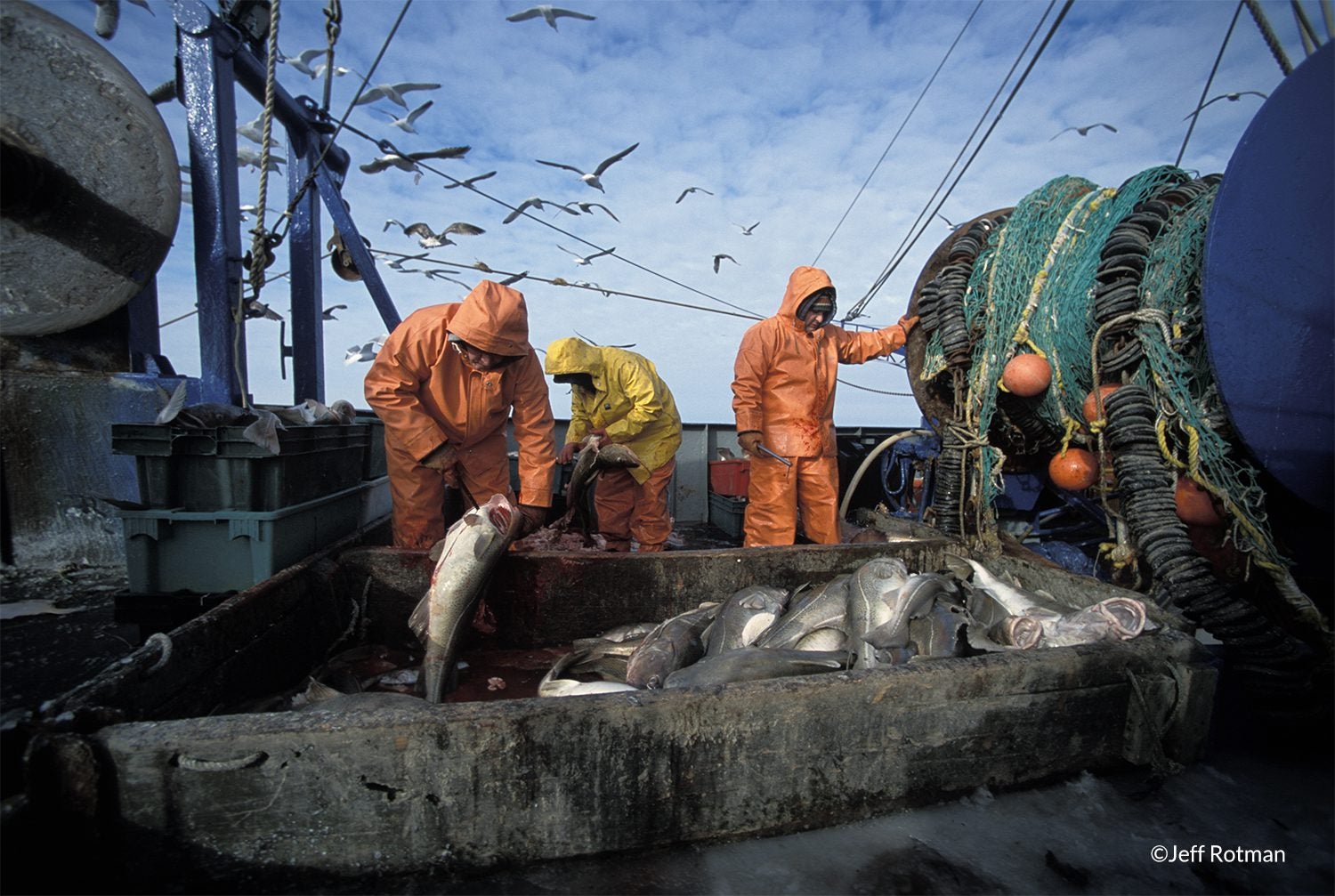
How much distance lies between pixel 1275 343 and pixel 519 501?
3.68m

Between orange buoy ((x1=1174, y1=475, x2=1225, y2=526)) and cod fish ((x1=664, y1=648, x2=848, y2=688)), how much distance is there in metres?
1.75

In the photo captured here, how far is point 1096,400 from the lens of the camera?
2859 millimetres

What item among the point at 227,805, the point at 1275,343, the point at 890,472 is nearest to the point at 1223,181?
the point at 1275,343

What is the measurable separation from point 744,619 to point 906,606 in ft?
2.28

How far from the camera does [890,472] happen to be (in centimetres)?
697

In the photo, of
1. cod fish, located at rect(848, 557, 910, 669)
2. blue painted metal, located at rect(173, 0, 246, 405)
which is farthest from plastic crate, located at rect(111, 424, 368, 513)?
cod fish, located at rect(848, 557, 910, 669)

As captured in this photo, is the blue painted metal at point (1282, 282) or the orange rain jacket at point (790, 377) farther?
the orange rain jacket at point (790, 377)

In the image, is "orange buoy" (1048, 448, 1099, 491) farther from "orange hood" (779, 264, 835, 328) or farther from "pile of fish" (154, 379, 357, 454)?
"pile of fish" (154, 379, 357, 454)

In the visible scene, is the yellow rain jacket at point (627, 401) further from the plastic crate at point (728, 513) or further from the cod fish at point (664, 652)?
the cod fish at point (664, 652)

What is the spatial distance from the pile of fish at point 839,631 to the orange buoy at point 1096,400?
2.87ft

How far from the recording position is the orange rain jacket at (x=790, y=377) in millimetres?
4715

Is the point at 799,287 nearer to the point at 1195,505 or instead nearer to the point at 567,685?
the point at 1195,505

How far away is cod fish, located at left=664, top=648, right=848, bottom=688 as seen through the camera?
2.08 meters

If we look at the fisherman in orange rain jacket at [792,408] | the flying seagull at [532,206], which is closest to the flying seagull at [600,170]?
the flying seagull at [532,206]
